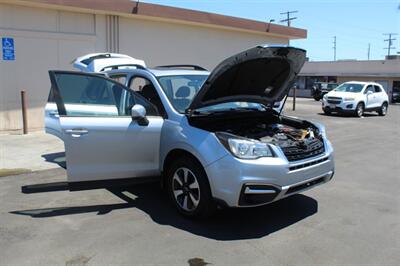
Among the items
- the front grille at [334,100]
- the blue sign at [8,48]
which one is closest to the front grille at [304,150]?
the blue sign at [8,48]

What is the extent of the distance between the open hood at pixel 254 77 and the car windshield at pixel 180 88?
0.42 m

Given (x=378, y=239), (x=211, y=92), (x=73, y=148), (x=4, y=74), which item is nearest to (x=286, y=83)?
(x=211, y=92)

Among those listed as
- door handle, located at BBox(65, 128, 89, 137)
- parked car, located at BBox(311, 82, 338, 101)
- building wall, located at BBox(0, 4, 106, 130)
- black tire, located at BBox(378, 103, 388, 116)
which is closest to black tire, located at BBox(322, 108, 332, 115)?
black tire, located at BBox(378, 103, 388, 116)

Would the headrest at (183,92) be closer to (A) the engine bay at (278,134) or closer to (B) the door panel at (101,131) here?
(B) the door panel at (101,131)

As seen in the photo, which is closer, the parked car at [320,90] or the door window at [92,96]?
the door window at [92,96]

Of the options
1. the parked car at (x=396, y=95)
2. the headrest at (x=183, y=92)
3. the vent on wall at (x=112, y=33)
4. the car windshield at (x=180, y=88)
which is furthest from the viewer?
the parked car at (x=396, y=95)

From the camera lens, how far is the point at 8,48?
11.4 m

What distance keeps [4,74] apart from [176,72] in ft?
26.0

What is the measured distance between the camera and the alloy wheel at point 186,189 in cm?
459

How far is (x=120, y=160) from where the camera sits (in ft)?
16.2

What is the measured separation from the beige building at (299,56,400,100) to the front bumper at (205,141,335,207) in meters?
42.6

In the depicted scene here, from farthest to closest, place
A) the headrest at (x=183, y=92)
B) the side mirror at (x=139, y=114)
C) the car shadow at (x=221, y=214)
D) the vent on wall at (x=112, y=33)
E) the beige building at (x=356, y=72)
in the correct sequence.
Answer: the beige building at (x=356, y=72), the vent on wall at (x=112, y=33), the headrest at (x=183, y=92), the side mirror at (x=139, y=114), the car shadow at (x=221, y=214)

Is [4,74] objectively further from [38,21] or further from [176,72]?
[176,72]

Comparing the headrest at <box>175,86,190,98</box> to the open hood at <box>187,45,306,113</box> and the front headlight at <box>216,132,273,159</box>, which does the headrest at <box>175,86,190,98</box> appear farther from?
the front headlight at <box>216,132,273,159</box>
